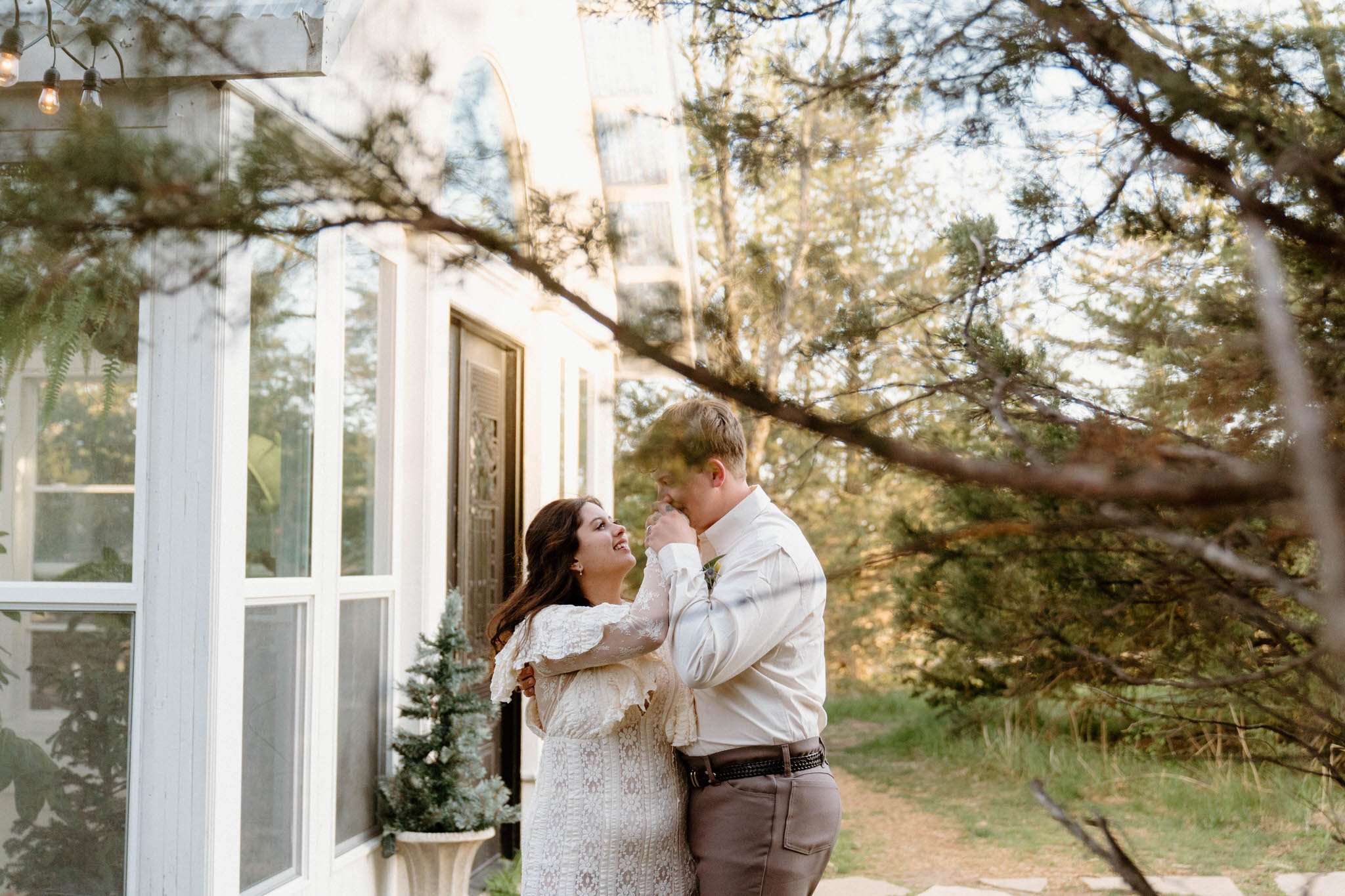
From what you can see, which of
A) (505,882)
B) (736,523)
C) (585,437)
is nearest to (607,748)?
(736,523)

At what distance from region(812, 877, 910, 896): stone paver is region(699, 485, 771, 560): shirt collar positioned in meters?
3.80

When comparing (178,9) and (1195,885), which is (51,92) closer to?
(178,9)

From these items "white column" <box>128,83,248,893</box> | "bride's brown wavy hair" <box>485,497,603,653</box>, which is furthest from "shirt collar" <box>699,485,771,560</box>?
"white column" <box>128,83,248,893</box>

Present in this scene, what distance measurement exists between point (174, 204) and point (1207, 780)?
313 inches

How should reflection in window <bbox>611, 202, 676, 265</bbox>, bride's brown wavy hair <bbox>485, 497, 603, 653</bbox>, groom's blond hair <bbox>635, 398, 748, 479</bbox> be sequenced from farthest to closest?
bride's brown wavy hair <bbox>485, 497, 603, 653</bbox> → reflection in window <bbox>611, 202, 676, 265</bbox> → groom's blond hair <bbox>635, 398, 748, 479</bbox>

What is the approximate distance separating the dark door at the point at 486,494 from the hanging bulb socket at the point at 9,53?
273 centimetres

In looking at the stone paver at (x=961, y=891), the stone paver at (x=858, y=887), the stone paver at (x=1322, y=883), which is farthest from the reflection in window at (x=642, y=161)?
the stone paver at (x=1322, y=883)

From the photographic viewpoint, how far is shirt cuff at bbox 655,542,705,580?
2549 mm

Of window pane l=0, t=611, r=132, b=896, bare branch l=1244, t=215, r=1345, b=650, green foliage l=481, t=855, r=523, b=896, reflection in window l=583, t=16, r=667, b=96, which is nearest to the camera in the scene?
bare branch l=1244, t=215, r=1345, b=650

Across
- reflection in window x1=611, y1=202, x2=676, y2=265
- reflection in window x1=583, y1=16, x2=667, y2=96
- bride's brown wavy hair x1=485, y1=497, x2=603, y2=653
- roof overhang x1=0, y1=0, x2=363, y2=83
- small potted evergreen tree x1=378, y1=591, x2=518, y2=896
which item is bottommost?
small potted evergreen tree x1=378, y1=591, x2=518, y2=896

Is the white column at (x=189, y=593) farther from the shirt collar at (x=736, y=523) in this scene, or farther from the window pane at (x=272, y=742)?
the shirt collar at (x=736, y=523)

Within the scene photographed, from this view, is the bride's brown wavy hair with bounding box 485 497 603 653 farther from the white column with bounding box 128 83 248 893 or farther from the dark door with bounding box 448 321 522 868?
the dark door with bounding box 448 321 522 868

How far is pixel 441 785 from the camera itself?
14.7 feet

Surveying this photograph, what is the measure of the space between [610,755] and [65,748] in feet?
5.23
